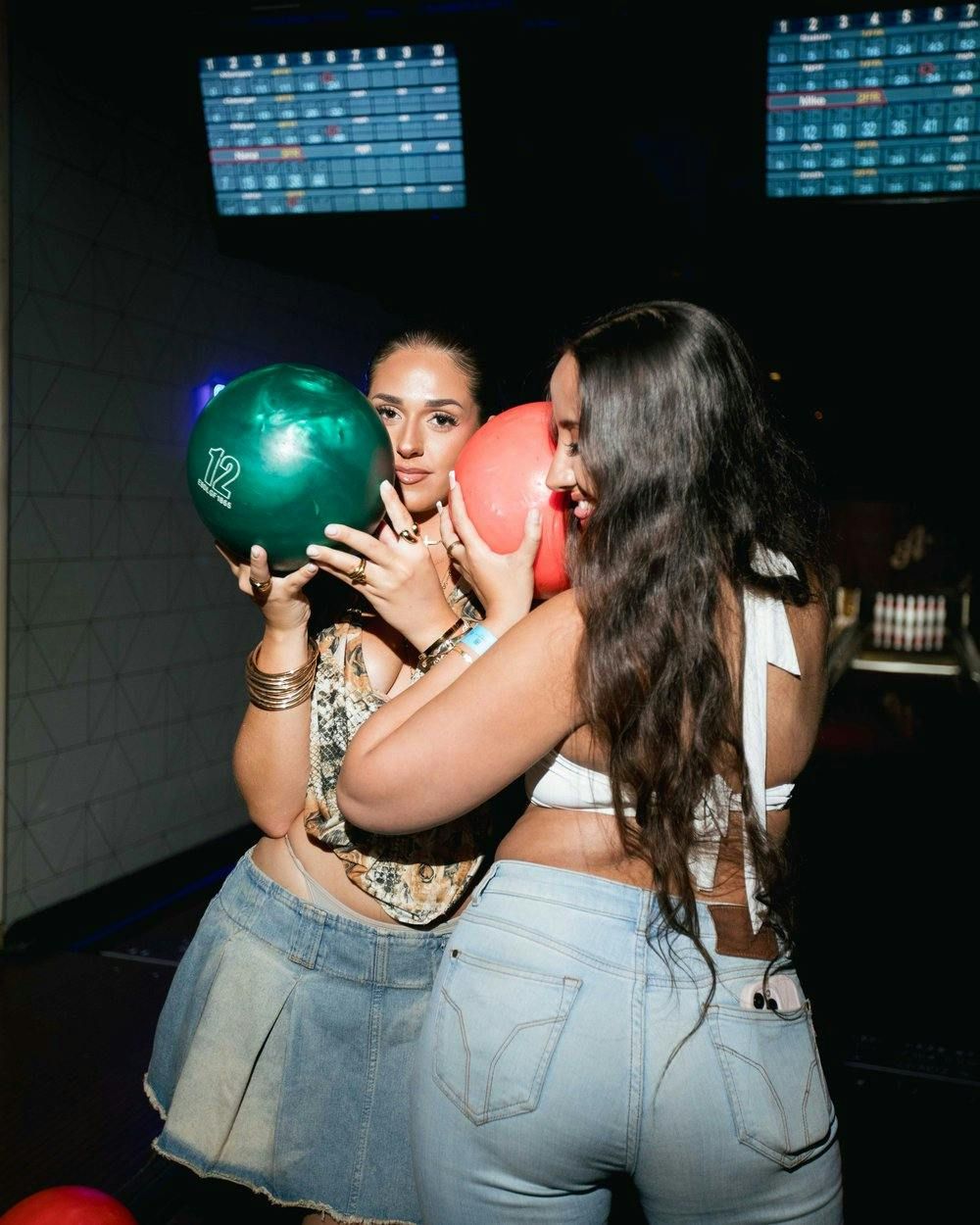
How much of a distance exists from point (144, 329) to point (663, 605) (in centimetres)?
327

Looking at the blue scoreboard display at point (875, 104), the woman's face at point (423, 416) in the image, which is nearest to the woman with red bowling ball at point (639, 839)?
the woman's face at point (423, 416)

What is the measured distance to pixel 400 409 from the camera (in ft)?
5.42

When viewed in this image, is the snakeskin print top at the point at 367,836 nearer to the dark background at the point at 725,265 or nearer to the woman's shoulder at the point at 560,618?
the woman's shoulder at the point at 560,618

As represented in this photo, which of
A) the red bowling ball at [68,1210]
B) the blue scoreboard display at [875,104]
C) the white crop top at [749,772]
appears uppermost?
the blue scoreboard display at [875,104]

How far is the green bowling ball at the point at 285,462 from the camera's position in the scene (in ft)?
4.34

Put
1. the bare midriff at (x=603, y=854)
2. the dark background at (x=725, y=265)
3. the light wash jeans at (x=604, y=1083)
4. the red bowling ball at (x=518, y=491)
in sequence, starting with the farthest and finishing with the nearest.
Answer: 1. the dark background at (x=725, y=265)
2. the red bowling ball at (x=518, y=491)
3. the bare midriff at (x=603, y=854)
4. the light wash jeans at (x=604, y=1083)

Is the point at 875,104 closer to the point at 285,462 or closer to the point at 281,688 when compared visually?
the point at 285,462

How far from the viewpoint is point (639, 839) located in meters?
1.11

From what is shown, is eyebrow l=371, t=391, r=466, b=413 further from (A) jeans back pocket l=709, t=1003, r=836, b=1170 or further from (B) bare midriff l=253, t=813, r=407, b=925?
(A) jeans back pocket l=709, t=1003, r=836, b=1170

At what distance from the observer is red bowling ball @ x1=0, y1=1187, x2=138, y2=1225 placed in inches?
Answer: 58.6

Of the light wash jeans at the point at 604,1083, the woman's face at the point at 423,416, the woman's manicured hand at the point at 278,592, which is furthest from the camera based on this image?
the woman's face at the point at 423,416

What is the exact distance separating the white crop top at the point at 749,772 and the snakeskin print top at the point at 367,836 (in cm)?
34

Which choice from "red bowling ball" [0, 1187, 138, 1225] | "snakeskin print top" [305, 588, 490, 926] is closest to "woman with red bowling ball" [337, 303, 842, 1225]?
"snakeskin print top" [305, 588, 490, 926]

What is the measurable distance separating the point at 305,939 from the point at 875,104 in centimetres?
260
